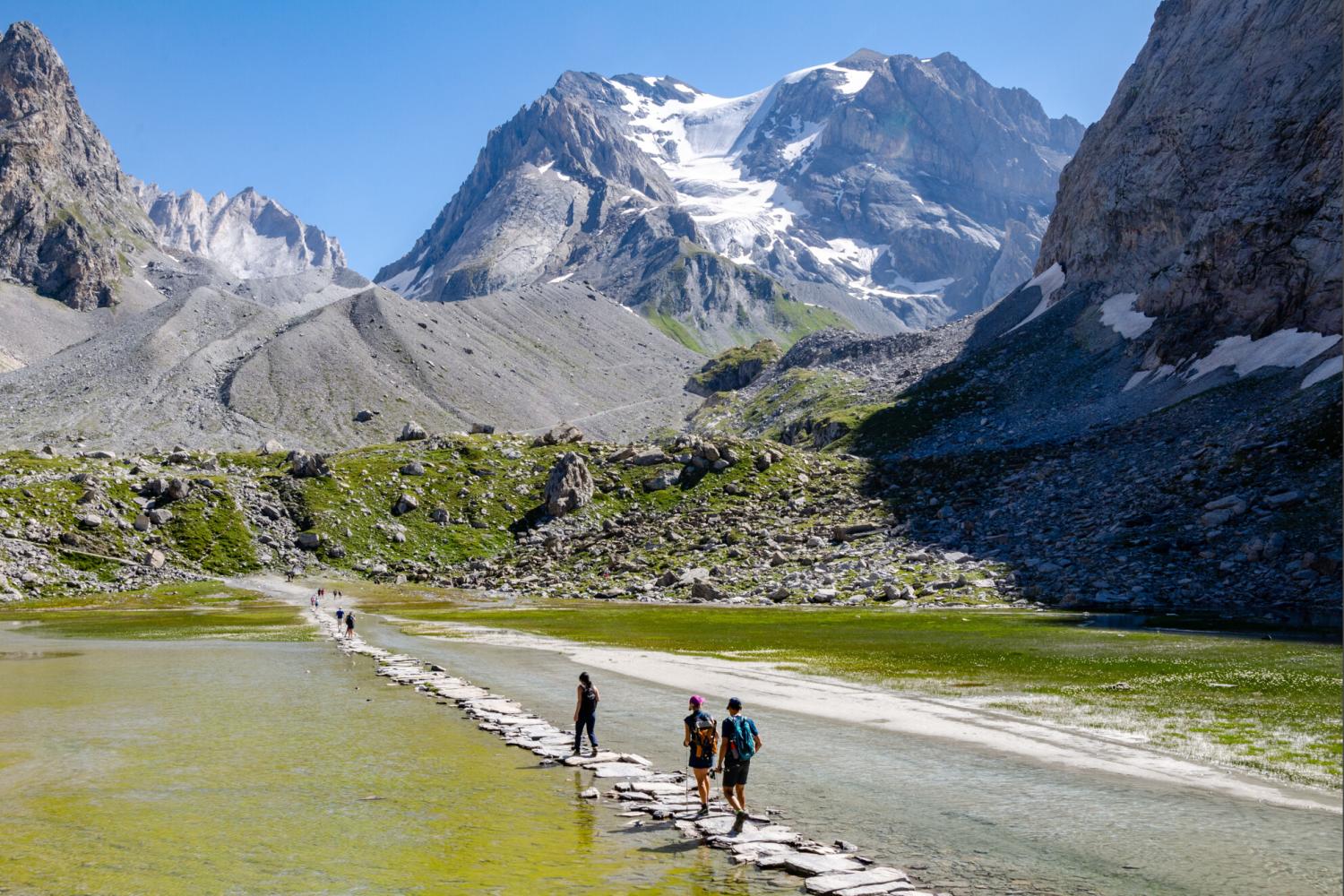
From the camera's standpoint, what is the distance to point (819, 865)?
19406mm

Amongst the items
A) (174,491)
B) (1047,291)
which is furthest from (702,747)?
(1047,291)

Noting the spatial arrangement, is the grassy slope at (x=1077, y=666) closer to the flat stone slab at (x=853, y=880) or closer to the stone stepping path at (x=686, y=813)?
the flat stone slab at (x=853, y=880)

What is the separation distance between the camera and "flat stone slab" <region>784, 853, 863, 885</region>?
1905 cm

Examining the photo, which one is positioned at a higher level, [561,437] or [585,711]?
[561,437]

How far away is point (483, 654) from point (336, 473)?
111825mm

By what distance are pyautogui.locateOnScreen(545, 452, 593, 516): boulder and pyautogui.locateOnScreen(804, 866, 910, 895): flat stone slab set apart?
134 meters

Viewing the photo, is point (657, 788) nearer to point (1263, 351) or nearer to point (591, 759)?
point (591, 759)

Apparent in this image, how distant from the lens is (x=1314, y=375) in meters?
104

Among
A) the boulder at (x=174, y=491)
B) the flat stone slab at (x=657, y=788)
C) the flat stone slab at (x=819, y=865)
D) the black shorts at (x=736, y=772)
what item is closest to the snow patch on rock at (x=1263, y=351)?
the flat stone slab at (x=657, y=788)

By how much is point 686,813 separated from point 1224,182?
6170 inches

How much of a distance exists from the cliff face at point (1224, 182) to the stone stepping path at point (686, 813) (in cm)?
11085

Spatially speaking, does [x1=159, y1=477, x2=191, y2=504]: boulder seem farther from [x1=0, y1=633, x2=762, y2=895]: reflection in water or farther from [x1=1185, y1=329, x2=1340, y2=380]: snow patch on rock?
[x1=1185, y1=329, x2=1340, y2=380]: snow patch on rock

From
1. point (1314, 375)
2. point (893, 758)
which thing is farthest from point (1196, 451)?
point (893, 758)

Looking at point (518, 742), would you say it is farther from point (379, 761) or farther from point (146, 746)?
point (146, 746)
